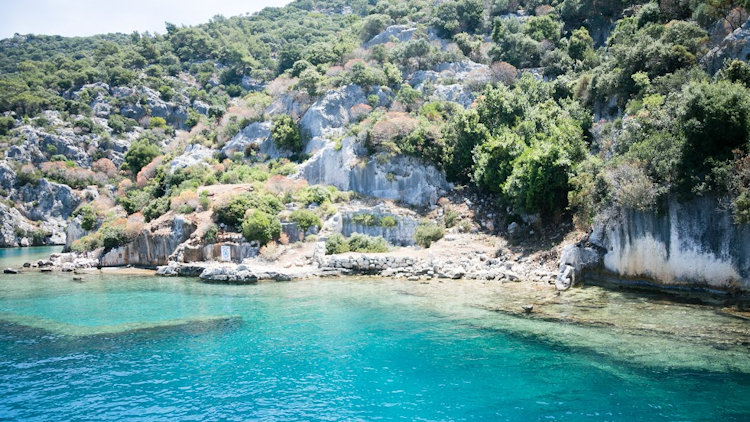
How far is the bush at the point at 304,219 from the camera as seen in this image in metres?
35.9

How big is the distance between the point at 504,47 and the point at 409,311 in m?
43.3

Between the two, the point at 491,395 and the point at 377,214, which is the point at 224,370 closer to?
the point at 491,395

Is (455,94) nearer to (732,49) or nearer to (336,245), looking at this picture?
(336,245)

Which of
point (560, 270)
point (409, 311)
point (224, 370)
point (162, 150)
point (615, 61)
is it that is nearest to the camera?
point (224, 370)

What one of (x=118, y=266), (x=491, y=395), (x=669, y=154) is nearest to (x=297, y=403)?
(x=491, y=395)

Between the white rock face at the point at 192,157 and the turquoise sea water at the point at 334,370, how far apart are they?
2869 centimetres

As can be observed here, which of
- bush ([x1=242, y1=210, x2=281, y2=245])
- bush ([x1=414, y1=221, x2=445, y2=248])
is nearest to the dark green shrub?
bush ([x1=242, y1=210, x2=281, y2=245])

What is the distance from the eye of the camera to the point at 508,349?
1540cm

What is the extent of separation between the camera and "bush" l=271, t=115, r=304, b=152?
49.3m

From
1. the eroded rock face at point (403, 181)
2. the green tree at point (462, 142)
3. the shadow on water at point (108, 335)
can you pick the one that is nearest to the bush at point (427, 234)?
the eroded rock face at point (403, 181)

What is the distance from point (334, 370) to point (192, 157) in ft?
143

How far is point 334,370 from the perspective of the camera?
14336 millimetres

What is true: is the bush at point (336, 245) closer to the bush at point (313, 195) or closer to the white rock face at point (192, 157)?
the bush at point (313, 195)

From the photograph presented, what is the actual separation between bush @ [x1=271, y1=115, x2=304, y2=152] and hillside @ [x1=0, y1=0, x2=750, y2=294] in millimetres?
233
